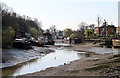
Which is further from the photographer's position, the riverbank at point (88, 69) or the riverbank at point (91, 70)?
the riverbank at point (88, 69)

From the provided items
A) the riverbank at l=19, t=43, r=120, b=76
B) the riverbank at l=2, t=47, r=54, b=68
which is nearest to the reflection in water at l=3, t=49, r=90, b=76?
the riverbank at l=2, t=47, r=54, b=68

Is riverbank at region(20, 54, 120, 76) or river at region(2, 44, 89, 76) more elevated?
riverbank at region(20, 54, 120, 76)

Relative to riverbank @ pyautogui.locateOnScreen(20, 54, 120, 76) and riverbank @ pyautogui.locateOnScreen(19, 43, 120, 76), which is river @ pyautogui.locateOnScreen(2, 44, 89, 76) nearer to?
riverbank @ pyautogui.locateOnScreen(19, 43, 120, 76)

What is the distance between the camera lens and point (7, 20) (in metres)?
51.7

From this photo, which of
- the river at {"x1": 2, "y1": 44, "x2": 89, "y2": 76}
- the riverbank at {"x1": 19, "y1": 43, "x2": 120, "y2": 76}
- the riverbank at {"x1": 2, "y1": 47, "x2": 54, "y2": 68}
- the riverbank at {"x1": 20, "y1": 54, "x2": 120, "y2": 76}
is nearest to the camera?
the riverbank at {"x1": 20, "y1": 54, "x2": 120, "y2": 76}

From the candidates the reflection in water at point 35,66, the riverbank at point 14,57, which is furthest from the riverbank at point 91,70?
the riverbank at point 14,57

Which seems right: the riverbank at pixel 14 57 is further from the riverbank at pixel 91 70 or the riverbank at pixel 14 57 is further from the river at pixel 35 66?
the riverbank at pixel 91 70

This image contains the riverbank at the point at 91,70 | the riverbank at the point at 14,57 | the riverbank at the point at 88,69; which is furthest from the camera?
the riverbank at the point at 14,57

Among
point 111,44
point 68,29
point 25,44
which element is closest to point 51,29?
point 68,29

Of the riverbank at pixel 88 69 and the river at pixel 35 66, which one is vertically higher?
the riverbank at pixel 88 69

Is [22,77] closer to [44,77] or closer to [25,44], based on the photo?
[44,77]

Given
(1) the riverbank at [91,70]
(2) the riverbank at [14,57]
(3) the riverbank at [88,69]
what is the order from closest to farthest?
(1) the riverbank at [91,70] → (3) the riverbank at [88,69] → (2) the riverbank at [14,57]

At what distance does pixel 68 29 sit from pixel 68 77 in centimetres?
17885

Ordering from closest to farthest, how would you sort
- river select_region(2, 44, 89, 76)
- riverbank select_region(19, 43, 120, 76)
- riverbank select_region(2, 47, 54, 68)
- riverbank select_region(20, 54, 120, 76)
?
riverbank select_region(20, 54, 120, 76), riverbank select_region(19, 43, 120, 76), river select_region(2, 44, 89, 76), riverbank select_region(2, 47, 54, 68)
